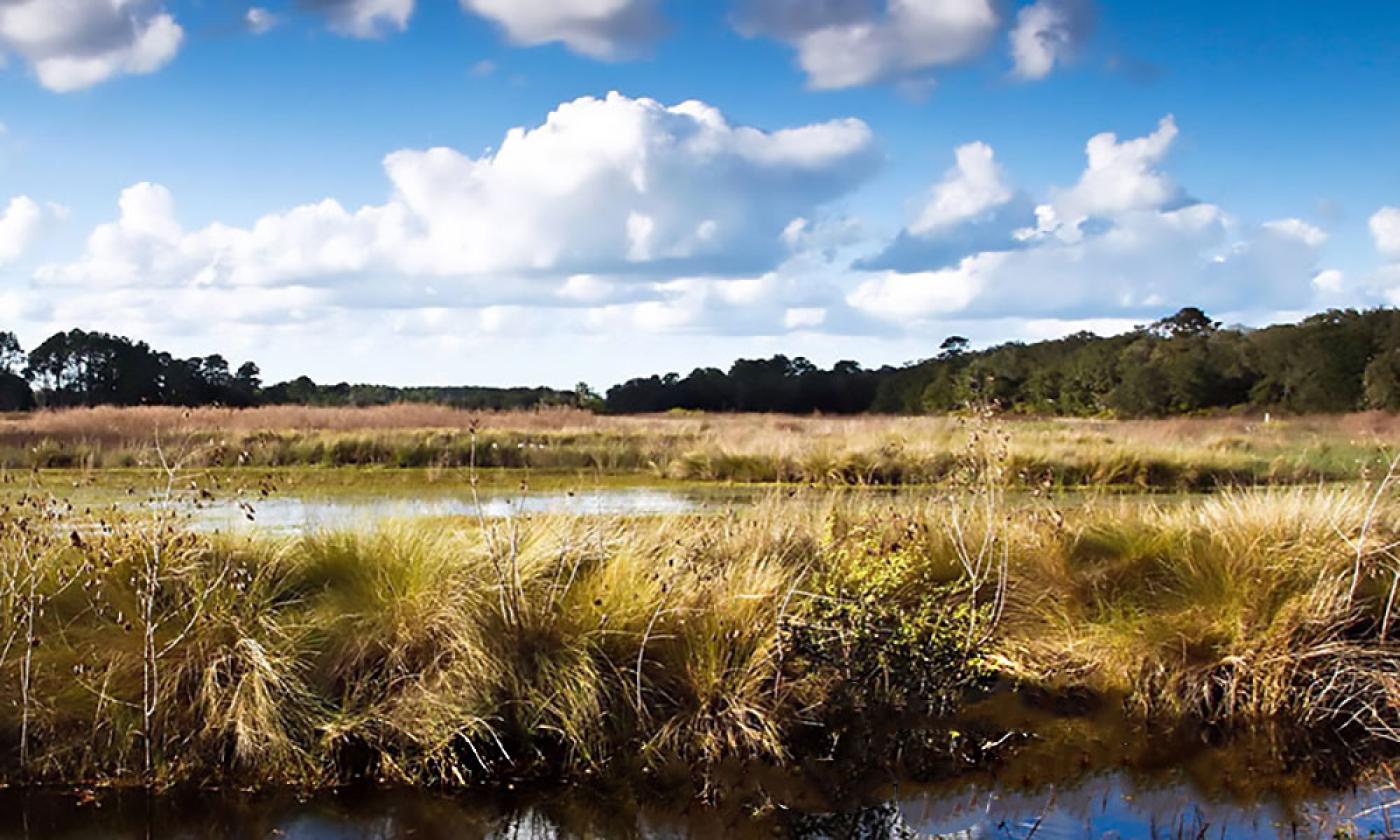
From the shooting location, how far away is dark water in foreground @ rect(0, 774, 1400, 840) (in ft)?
20.8

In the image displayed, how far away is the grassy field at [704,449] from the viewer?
74.5 feet

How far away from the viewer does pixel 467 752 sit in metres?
7.17

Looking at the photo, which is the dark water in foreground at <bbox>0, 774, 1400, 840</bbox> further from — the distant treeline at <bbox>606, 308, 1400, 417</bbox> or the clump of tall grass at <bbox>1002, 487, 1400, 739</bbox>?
the distant treeline at <bbox>606, 308, 1400, 417</bbox>

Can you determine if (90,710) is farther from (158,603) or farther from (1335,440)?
(1335,440)

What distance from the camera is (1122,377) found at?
5678 centimetres

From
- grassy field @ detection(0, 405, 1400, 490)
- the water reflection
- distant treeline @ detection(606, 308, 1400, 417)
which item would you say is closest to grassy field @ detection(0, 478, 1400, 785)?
the water reflection

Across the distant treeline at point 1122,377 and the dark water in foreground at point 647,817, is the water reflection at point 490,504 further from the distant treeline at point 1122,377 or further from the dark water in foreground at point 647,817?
the distant treeline at point 1122,377

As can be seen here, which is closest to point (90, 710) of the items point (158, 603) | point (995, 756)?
point (158, 603)

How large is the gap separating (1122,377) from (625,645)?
174 feet

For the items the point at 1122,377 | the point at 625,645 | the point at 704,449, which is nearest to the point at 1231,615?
the point at 625,645

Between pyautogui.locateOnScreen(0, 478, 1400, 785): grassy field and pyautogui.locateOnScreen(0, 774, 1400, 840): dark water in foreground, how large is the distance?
10.2 inches

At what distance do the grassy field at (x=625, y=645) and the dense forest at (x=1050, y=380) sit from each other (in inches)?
1291

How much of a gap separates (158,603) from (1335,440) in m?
29.8

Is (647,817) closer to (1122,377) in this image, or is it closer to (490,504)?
(490,504)
